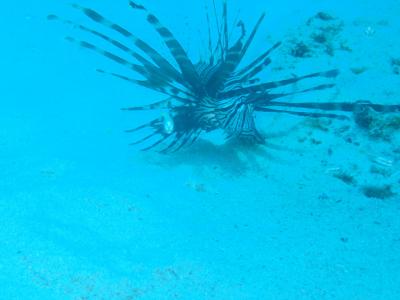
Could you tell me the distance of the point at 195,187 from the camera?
415 centimetres

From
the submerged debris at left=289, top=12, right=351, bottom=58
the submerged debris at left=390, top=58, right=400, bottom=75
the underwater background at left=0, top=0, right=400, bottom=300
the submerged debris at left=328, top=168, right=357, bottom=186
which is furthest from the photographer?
the submerged debris at left=289, top=12, right=351, bottom=58

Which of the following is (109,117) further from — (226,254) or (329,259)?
(329,259)

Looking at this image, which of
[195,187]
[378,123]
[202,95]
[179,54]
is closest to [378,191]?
[378,123]

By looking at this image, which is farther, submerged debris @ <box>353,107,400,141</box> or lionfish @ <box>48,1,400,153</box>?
submerged debris @ <box>353,107,400,141</box>

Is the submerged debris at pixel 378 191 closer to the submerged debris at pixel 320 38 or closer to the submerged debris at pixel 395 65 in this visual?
the submerged debris at pixel 395 65

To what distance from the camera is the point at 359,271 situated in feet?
10.4

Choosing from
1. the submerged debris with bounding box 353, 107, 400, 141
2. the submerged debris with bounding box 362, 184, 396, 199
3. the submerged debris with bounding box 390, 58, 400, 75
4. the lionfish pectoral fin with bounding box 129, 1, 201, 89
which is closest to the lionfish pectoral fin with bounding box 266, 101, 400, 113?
the submerged debris with bounding box 362, 184, 396, 199

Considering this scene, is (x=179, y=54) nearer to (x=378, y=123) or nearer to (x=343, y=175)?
(x=343, y=175)

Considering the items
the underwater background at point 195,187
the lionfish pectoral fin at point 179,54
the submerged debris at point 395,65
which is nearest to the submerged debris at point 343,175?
the underwater background at point 195,187

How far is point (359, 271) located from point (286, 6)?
600cm

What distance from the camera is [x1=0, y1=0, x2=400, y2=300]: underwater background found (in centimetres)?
286

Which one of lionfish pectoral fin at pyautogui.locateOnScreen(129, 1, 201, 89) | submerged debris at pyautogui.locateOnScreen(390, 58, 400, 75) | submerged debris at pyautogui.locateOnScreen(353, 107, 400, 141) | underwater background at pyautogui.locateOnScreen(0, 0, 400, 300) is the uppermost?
submerged debris at pyautogui.locateOnScreen(390, 58, 400, 75)

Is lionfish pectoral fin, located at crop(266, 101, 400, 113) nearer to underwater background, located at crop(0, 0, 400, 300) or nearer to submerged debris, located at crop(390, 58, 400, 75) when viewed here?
underwater background, located at crop(0, 0, 400, 300)

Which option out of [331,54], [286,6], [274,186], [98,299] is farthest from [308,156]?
[286,6]
